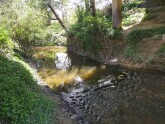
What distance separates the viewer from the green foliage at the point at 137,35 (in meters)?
15.9

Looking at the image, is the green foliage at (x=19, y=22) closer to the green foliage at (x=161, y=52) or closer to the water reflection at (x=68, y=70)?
the water reflection at (x=68, y=70)

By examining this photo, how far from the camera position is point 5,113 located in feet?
21.4

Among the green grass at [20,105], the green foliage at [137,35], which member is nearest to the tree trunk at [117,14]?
the green foliage at [137,35]

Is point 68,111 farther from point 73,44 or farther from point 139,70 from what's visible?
point 73,44

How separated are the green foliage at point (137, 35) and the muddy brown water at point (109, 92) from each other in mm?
Result: 1383

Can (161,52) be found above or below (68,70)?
above

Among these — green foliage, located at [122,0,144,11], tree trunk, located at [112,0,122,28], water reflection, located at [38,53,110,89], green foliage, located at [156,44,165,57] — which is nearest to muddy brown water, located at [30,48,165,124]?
water reflection, located at [38,53,110,89]

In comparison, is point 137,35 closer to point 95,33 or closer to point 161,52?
point 161,52

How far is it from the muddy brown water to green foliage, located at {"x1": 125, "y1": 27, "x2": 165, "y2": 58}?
1383 mm

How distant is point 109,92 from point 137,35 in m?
5.86

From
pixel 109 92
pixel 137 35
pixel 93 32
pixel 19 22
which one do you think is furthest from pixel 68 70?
pixel 19 22

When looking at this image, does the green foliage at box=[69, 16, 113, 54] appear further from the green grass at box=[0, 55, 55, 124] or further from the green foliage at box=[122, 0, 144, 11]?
the green grass at box=[0, 55, 55, 124]

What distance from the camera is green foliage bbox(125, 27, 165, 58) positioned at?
625 inches

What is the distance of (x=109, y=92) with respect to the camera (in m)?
11.6
